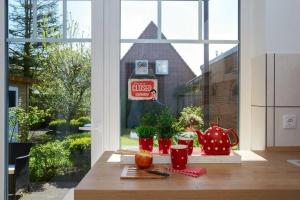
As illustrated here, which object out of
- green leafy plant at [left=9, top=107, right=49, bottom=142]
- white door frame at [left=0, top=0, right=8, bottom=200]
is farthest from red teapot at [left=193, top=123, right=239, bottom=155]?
white door frame at [left=0, top=0, right=8, bottom=200]

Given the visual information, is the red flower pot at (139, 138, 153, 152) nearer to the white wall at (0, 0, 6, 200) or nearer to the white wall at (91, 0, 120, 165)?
the white wall at (91, 0, 120, 165)

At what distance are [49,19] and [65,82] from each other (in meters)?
0.39

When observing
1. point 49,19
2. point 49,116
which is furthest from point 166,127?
point 49,19

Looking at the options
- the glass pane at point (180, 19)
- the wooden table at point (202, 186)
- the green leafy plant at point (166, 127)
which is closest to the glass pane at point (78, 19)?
the glass pane at point (180, 19)

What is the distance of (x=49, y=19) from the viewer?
193 centimetres

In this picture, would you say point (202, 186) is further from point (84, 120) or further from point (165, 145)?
point (84, 120)

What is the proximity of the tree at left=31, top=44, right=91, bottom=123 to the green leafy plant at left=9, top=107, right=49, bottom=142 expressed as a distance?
0.05 metres

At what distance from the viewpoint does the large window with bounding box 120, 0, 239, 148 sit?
1.96 meters

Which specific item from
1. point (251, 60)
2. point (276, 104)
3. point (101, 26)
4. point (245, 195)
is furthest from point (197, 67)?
point (245, 195)

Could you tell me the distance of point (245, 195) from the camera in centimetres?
111

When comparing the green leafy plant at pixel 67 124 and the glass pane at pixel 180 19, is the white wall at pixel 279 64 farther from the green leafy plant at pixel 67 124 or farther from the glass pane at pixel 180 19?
the green leafy plant at pixel 67 124

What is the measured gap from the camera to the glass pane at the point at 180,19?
6.43ft

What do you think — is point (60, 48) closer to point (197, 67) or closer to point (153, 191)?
point (197, 67)

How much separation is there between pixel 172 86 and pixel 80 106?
57 centimetres
